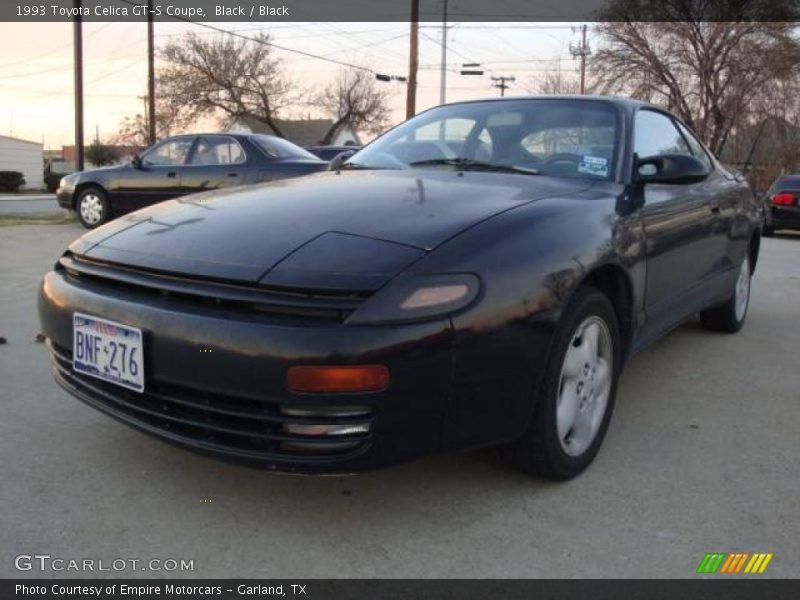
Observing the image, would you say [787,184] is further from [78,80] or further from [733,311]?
[78,80]

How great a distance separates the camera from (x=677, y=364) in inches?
168

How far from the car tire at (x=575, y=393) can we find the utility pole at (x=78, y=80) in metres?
18.6

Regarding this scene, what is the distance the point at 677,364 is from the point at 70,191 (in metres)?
9.37

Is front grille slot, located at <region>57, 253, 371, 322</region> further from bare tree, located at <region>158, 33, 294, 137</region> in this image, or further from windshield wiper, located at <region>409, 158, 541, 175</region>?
bare tree, located at <region>158, 33, 294, 137</region>

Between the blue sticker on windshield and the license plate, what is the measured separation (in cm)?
195

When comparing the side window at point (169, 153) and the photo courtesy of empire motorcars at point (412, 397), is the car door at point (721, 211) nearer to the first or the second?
the photo courtesy of empire motorcars at point (412, 397)

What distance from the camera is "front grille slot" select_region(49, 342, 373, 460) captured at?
2086 millimetres

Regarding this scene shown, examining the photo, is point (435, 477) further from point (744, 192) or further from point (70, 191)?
point (70, 191)

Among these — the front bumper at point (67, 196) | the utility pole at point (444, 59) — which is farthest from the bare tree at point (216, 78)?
the front bumper at point (67, 196)

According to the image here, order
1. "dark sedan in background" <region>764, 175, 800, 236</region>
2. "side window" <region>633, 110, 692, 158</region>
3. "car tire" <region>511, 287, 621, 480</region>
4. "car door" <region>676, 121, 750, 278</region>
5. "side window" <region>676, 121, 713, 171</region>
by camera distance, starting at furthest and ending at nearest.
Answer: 1. "dark sedan in background" <region>764, 175, 800, 236</region>
2. "side window" <region>676, 121, 713, 171</region>
3. "car door" <region>676, 121, 750, 278</region>
4. "side window" <region>633, 110, 692, 158</region>
5. "car tire" <region>511, 287, 621, 480</region>

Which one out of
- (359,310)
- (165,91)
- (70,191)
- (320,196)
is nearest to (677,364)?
(320,196)

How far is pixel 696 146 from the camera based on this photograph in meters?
4.40

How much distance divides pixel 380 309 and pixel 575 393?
961mm

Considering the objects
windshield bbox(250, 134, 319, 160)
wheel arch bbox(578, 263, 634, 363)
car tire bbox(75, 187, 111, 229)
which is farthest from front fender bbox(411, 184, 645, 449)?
car tire bbox(75, 187, 111, 229)
